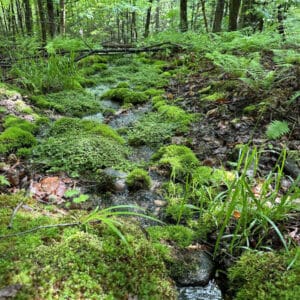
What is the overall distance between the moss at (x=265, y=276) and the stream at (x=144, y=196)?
154mm

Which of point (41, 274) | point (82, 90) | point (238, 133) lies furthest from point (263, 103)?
point (82, 90)

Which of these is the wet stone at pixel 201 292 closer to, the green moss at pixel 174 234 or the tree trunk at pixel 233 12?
the green moss at pixel 174 234

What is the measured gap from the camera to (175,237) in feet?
6.43

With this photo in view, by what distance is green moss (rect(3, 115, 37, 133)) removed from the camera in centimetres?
357

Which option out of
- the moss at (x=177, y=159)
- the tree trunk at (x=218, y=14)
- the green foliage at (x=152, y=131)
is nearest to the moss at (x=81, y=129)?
the green foliage at (x=152, y=131)

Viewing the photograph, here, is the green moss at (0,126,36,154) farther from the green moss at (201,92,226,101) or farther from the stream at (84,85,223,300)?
the green moss at (201,92,226,101)

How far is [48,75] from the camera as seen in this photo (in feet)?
17.0

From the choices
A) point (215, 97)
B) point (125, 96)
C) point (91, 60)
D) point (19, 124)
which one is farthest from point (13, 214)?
point (91, 60)

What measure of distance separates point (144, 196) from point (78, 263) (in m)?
1.20

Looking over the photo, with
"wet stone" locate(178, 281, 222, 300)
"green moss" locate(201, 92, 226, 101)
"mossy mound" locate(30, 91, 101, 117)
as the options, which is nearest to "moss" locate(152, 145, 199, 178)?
"wet stone" locate(178, 281, 222, 300)

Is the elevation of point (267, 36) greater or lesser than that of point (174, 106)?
greater

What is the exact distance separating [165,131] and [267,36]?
3.50 meters

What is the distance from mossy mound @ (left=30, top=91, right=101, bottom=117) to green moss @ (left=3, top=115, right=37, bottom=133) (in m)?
0.81

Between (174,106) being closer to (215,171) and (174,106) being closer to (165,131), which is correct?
(165,131)
